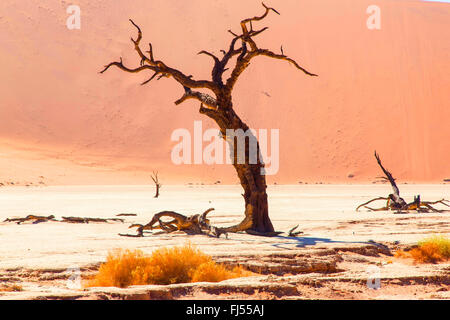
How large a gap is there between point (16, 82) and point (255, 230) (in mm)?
59123

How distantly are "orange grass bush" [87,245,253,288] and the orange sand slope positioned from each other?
146 feet

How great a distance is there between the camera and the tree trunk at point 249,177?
10102 millimetres

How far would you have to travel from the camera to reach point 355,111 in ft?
207

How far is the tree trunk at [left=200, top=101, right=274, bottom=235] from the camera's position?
10102 millimetres

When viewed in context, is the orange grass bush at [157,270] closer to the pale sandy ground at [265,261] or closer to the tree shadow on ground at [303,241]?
the pale sandy ground at [265,261]

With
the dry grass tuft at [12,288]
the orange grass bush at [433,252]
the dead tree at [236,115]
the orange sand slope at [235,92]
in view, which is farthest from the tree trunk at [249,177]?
the orange sand slope at [235,92]

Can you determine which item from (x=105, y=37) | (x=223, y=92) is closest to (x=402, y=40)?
(x=105, y=37)

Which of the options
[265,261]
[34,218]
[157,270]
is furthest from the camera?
[34,218]

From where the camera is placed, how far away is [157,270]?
6266mm

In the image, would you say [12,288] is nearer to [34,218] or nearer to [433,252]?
[433,252]

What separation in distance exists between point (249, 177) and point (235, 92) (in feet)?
189

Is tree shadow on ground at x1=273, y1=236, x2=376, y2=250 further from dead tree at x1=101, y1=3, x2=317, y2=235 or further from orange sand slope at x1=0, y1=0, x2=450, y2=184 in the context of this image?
orange sand slope at x1=0, y1=0, x2=450, y2=184

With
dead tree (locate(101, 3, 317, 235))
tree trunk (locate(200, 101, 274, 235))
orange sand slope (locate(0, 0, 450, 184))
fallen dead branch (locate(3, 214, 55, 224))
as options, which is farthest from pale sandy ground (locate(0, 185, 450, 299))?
orange sand slope (locate(0, 0, 450, 184))

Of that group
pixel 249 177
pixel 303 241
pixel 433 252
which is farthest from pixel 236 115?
pixel 433 252
